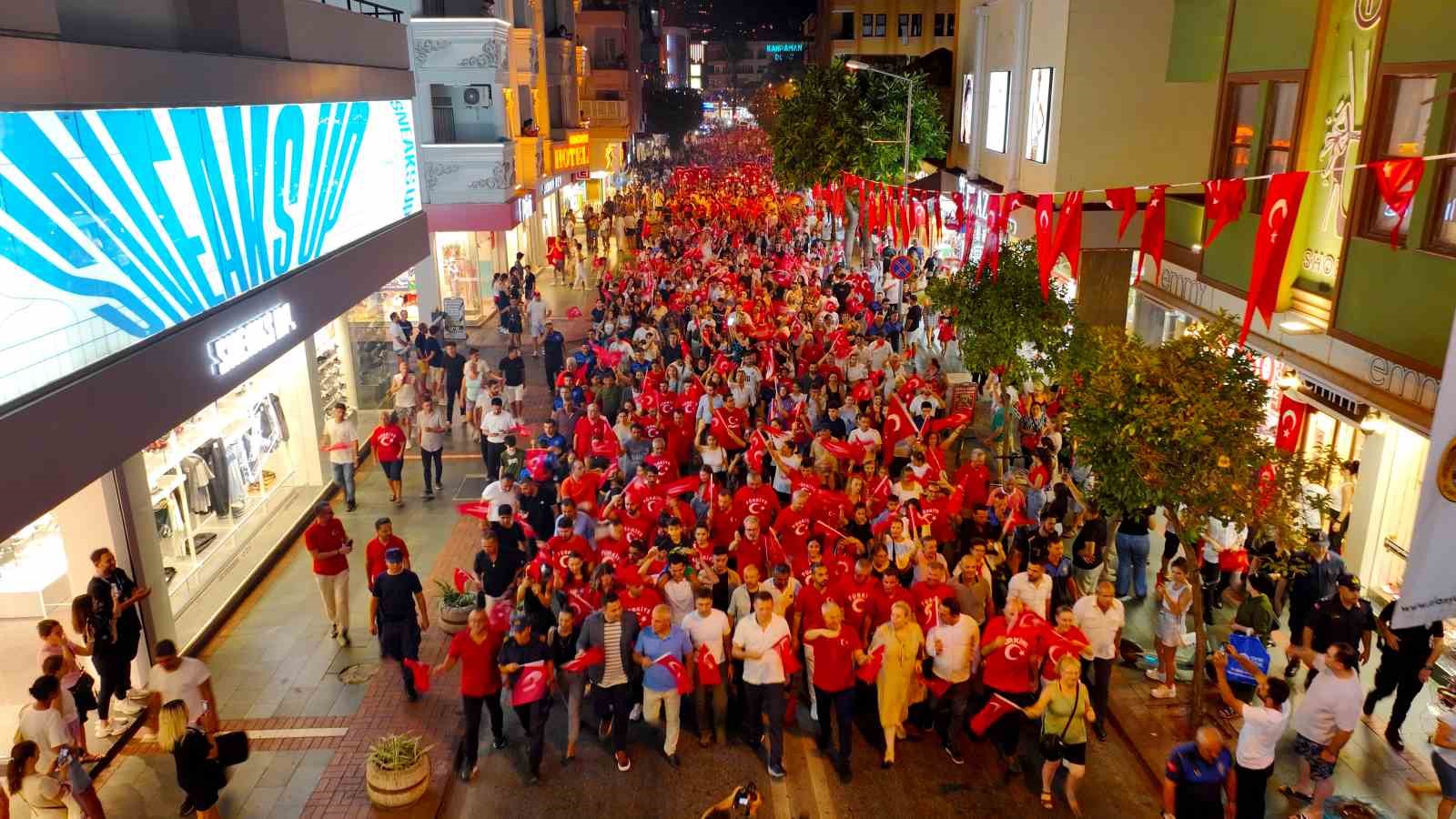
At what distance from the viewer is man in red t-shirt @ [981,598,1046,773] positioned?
893 centimetres

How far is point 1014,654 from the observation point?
29.4ft

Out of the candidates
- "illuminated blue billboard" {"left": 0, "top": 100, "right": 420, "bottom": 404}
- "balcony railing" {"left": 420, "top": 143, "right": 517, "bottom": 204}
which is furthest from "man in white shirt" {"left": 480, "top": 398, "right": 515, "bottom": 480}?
"balcony railing" {"left": 420, "top": 143, "right": 517, "bottom": 204}

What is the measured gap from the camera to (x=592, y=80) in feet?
198

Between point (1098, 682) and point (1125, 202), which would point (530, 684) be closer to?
point (1098, 682)

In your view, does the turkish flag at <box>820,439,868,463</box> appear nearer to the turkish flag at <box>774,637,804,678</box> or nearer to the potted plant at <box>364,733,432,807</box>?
the turkish flag at <box>774,637,804,678</box>

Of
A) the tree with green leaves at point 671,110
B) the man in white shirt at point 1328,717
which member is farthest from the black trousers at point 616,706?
the tree with green leaves at point 671,110

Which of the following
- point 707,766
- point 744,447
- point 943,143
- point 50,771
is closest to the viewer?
point 50,771

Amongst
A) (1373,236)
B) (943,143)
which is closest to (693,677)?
(1373,236)

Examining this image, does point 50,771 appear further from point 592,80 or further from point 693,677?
point 592,80

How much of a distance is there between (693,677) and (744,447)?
5.42 m

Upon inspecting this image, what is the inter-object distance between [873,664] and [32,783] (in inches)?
245

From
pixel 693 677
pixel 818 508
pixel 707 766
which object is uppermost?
pixel 818 508

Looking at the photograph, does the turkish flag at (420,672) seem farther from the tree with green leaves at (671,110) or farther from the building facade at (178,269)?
the tree with green leaves at (671,110)

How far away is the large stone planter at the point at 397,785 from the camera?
8742 mm
